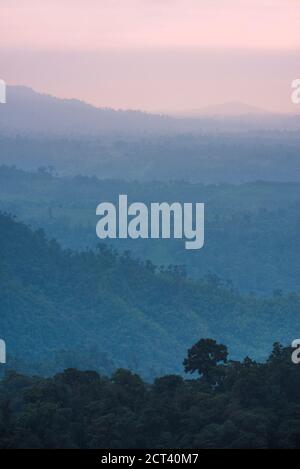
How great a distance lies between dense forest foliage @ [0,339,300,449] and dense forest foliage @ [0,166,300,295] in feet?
279

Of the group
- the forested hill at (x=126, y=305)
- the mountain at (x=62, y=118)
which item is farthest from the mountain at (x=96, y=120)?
the forested hill at (x=126, y=305)

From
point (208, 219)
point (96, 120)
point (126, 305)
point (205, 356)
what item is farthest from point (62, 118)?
point (205, 356)

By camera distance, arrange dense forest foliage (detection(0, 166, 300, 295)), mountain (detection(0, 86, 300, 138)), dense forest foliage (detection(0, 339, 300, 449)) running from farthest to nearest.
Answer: mountain (detection(0, 86, 300, 138)), dense forest foliage (detection(0, 166, 300, 295)), dense forest foliage (detection(0, 339, 300, 449))

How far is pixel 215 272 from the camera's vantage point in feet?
378

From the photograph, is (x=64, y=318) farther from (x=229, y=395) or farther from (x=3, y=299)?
(x=229, y=395)

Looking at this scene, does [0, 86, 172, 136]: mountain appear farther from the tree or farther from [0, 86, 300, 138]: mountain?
the tree

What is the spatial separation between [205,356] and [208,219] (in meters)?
98.9

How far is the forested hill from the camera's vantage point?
82250 millimetres

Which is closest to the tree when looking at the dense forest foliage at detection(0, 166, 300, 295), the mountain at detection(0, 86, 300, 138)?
the dense forest foliage at detection(0, 166, 300, 295)

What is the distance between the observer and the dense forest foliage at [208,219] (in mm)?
116375

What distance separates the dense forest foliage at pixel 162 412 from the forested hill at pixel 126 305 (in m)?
54.5

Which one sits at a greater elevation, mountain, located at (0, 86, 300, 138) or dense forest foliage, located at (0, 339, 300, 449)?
mountain, located at (0, 86, 300, 138)

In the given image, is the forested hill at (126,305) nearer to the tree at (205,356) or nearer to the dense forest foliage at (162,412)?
the tree at (205,356)

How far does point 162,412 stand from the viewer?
934 inches
